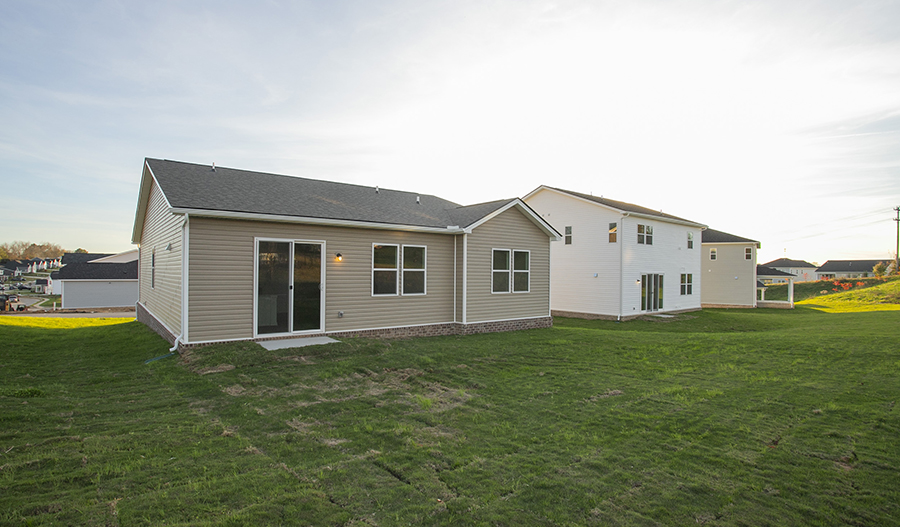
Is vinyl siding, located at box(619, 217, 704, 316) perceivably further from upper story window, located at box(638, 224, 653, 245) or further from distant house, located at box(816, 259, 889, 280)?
distant house, located at box(816, 259, 889, 280)

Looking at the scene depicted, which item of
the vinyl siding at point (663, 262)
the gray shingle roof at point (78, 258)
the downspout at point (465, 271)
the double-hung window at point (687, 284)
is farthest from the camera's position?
the gray shingle roof at point (78, 258)

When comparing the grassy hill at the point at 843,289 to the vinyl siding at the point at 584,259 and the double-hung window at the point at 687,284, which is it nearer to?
Result: the double-hung window at the point at 687,284

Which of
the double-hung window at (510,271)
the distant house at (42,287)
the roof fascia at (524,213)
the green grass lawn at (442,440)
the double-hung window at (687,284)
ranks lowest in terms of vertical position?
the distant house at (42,287)

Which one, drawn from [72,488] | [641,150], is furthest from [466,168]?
[72,488]

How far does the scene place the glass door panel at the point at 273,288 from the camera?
9.48 meters

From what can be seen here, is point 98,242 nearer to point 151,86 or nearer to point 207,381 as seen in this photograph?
point 151,86

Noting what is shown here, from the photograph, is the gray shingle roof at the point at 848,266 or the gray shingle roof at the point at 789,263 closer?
the gray shingle roof at the point at 848,266

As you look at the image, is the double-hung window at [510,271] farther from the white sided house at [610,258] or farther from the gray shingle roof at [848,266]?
the gray shingle roof at [848,266]

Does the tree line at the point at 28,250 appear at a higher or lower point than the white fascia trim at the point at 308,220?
higher

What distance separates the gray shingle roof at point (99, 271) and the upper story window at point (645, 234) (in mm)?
37182

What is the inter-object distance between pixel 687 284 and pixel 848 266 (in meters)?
86.2

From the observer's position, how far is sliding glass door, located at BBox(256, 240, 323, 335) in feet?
31.2

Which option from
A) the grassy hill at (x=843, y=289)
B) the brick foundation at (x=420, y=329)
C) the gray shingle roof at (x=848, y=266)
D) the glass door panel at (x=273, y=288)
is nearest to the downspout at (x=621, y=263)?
the brick foundation at (x=420, y=329)

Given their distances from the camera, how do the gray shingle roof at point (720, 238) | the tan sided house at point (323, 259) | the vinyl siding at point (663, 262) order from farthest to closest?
the gray shingle roof at point (720, 238), the vinyl siding at point (663, 262), the tan sided house at point (323, 259)
